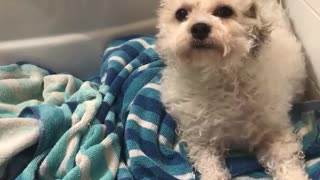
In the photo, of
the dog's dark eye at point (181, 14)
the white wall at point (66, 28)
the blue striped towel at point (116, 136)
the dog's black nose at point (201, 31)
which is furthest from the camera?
the white wall at point (66, 28)

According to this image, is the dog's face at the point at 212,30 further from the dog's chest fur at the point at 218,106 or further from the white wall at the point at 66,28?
the white wall at the point at 66,28

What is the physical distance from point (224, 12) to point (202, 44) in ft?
0.35

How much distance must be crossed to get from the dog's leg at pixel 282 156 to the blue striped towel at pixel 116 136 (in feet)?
0.09

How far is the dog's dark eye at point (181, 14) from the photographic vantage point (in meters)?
1.23

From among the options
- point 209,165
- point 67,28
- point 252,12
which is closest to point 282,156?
point 209,165

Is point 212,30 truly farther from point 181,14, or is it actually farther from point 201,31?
point 181,14

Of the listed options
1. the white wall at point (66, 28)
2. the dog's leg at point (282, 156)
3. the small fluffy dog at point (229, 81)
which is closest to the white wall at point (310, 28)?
the small fluffy dog at point (229, 81)

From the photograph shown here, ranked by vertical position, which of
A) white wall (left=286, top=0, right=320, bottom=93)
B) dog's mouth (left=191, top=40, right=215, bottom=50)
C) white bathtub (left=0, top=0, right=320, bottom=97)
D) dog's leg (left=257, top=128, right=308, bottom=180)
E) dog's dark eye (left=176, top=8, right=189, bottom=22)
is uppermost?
dog's dark eye (left=176, top=8, right=189, bottom=22)

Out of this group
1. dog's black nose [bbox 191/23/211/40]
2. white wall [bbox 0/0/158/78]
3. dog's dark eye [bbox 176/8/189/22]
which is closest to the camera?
dog's black nose [bbox 191/23/211/40]

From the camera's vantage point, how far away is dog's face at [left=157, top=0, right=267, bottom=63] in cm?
113

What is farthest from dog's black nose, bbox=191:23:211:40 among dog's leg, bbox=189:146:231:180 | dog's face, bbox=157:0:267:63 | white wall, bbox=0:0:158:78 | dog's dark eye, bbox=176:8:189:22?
white wall, bbox=0:0:158:78

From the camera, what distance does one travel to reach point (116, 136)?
1441mm

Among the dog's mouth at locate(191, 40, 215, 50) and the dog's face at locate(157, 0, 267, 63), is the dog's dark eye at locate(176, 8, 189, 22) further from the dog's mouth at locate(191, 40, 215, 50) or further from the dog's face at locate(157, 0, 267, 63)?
the dog's mouth at locate(191, 40, 215, 50)

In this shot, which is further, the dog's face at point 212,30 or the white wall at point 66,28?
the white wall at point 66,28
